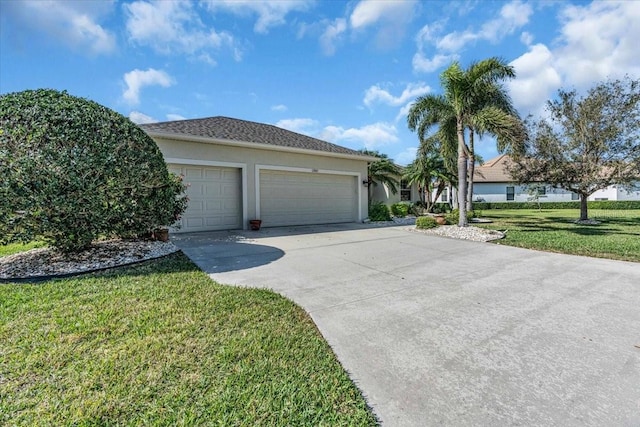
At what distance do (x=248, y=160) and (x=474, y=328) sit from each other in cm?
965

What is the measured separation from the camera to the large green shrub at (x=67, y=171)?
4.79 metres

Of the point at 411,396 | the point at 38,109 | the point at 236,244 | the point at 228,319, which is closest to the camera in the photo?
the point at 411,396

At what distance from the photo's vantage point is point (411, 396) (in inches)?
87.4

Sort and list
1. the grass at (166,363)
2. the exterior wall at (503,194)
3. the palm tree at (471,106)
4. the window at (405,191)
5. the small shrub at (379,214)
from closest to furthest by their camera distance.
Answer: the grass at (166,363), the palm tree at (471,106), the small shrub at (379,214), the window at (405,191), the exterior wall at (503,194)

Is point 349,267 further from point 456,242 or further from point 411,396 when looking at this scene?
point 456,242

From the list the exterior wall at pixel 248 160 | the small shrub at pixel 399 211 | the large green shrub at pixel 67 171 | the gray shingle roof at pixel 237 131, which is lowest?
the small shrub at pixel 399 211

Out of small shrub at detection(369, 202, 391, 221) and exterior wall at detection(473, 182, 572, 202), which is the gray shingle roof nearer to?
small shrub at detection(369, 202, 391, 221)

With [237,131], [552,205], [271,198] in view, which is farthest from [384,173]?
[552,205]

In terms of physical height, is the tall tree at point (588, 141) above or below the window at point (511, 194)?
above

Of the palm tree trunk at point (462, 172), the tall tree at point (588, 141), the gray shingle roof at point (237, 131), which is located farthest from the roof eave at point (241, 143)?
the tall tree at point (588, 141)

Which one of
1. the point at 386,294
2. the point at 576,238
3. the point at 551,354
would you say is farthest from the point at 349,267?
the point at 576,238

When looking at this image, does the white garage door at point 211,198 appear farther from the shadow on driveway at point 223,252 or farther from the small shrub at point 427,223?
the small shrub at point 427,223

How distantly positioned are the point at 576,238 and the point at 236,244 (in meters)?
10.3

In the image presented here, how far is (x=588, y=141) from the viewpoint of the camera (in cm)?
1258
